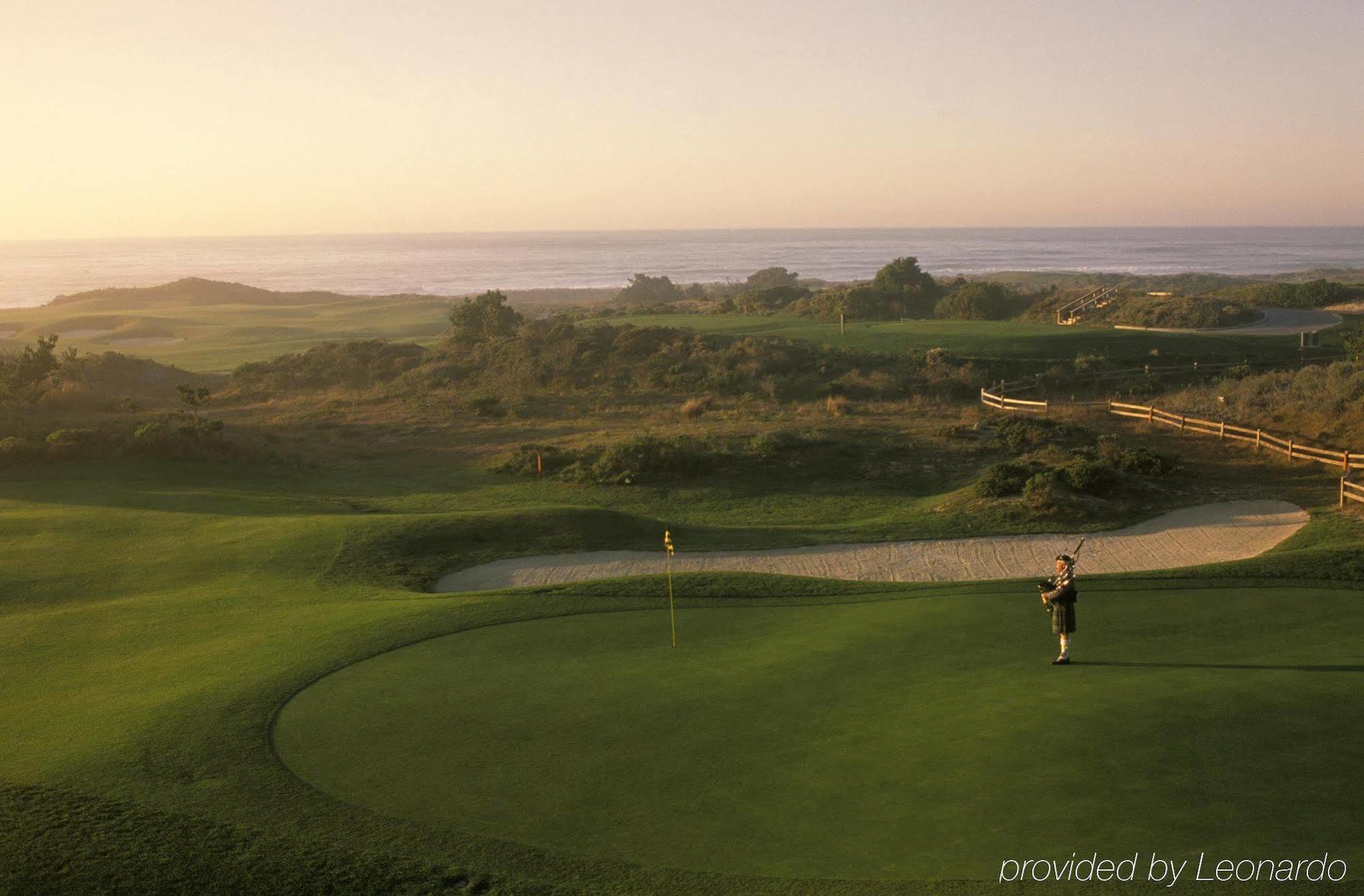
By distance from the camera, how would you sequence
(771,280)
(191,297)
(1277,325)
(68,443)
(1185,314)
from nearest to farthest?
(68,443) → (1277,325) → (1185,314) → (771,280) → (191,297)

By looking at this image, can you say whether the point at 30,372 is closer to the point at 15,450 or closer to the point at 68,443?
the point at 68,443

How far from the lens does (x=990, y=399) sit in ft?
151

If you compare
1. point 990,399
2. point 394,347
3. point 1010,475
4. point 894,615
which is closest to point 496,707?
point 894,615

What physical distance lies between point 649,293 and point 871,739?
377 ft

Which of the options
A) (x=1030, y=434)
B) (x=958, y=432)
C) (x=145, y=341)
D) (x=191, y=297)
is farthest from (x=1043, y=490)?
(x=191, y=297)

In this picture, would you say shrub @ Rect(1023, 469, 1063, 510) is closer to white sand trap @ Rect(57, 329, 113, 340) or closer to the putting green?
the putting green

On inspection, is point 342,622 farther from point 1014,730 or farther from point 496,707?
point 1014,730

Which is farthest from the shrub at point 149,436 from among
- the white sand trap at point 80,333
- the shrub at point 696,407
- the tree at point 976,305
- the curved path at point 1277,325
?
the white sand trap at point 80,333

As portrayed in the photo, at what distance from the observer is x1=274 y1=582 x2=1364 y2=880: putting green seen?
8469 mm

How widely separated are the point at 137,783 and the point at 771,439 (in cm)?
2746

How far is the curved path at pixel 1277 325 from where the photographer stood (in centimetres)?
6197

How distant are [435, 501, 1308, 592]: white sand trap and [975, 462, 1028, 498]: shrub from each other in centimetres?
303

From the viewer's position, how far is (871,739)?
10.4m

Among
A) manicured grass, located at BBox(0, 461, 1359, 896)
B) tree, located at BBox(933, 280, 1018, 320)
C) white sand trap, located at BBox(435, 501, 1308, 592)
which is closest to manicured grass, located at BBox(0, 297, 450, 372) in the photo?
tree, located at BBox(933, 280, 1018, 320)
